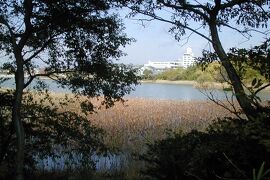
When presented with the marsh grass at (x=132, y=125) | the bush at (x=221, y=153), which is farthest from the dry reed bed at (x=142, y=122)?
the bush at (x=221, y=153)

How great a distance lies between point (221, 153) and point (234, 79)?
37.0 inches

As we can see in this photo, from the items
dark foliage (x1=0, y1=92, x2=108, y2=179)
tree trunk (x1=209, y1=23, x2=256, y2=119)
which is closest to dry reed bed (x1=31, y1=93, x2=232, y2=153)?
dark foliage (x1=0, y1=92, x2=108, y2=179)

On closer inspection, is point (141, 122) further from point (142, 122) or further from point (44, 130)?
point (44, 130)

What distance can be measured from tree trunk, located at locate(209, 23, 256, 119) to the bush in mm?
203

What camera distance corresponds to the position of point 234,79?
12.6ft

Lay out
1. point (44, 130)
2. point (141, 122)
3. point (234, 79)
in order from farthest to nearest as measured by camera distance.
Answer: point (141, 122)
point (44, 130)
point (234, 79)

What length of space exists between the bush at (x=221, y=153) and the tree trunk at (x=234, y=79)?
0.66 feet

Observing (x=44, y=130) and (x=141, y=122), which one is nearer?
(x=44, y=130)

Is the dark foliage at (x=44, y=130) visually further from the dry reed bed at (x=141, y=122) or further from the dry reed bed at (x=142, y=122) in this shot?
the dry reed bed at (x=142, y=122)

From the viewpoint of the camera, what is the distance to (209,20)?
4.37 meters

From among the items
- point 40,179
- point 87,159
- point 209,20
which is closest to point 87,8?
point 209,20

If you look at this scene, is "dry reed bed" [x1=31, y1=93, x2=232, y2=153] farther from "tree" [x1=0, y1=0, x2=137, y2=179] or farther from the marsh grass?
"tree" [x1=0, y1=0, x2=137, y2=179]

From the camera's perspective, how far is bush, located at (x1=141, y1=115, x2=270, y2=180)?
112 inches

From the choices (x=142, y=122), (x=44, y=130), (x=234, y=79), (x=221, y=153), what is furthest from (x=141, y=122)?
(x=221, y=153)
